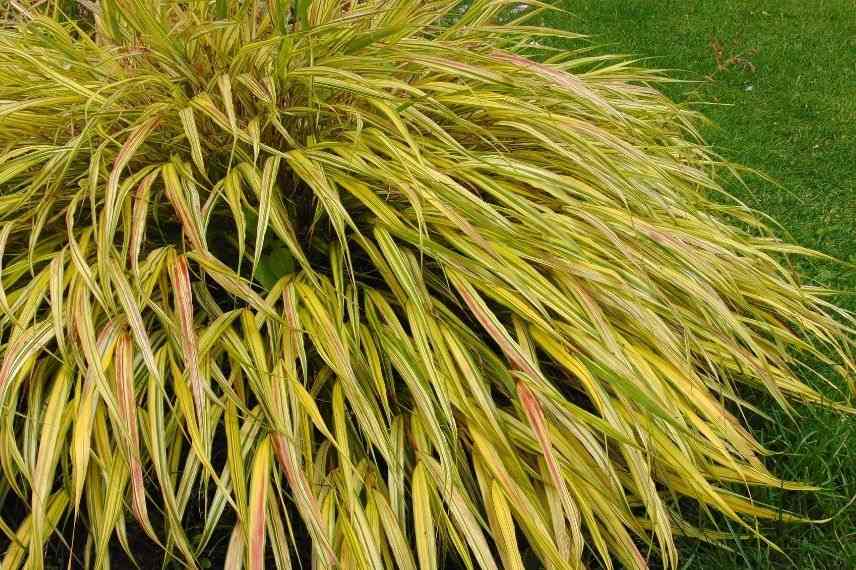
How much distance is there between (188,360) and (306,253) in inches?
22.1

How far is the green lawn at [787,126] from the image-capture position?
6.84ft

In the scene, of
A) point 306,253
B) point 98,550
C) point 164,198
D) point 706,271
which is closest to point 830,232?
point 706,271

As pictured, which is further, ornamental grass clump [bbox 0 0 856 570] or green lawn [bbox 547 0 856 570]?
green lawn [bbox 547 0 856 570]

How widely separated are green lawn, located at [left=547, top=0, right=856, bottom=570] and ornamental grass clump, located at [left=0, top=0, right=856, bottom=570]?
0.11 meters

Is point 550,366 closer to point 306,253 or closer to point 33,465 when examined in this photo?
point 306,253

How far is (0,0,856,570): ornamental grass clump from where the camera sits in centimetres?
170

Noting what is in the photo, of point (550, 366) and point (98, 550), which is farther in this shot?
point (550, 366)

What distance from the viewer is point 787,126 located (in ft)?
15.2

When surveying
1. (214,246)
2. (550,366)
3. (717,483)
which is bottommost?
(717,483)

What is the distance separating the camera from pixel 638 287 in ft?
6.70

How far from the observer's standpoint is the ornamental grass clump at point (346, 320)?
170 cm

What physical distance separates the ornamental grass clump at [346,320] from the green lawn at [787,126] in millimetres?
113

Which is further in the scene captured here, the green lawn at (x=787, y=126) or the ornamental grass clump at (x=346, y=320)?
the green lawn at (x=787, y=126)

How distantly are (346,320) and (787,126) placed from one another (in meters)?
3.36
